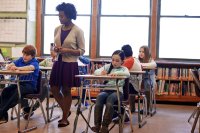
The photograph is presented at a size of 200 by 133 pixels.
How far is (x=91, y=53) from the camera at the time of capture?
285 inches

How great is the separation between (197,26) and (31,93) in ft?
12.8

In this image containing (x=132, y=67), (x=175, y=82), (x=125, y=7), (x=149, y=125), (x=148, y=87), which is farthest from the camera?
(x=125, y=7)

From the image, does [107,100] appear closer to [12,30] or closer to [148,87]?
[148,87]

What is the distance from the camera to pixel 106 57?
7.21m

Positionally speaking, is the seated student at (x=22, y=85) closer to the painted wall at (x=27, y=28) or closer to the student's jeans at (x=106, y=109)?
the student's jeans at (x=106, y=109)

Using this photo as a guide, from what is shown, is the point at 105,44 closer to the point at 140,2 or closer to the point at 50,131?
the point at 140,2

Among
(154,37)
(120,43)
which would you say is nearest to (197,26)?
(154,37)

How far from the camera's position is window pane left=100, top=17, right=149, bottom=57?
7.09 m

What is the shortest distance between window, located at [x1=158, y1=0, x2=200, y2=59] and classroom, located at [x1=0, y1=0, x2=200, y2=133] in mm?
18

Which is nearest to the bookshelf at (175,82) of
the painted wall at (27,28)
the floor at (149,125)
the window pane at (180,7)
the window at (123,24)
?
the window at (123,24)

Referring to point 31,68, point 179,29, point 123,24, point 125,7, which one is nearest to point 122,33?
point 123,24

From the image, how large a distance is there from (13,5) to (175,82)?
354 centimetres

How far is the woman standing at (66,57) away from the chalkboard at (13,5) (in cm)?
315

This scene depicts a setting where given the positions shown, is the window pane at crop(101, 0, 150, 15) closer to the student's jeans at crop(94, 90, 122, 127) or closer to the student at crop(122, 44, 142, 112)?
the student at crop(122, 44, 142, 112)
